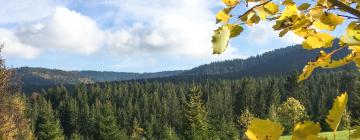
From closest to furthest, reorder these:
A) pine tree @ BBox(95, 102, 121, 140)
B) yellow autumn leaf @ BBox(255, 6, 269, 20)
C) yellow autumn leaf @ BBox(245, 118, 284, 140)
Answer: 1. yellow autumn leaf @ BBox(245, 118, 284, 140)
2. yellow autumn leaf @ BBox(255, 6, 269, 20)
3. pine tree @ BBox(95, 102, 121, 140)

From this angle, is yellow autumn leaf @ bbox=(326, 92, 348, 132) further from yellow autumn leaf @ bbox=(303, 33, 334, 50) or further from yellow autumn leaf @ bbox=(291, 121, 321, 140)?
yellow autumn leaf @ bbox=(303, 33, 334, 50)

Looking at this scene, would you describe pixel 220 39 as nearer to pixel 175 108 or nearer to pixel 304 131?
pixel 304 131

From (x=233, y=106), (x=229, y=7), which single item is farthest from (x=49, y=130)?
(x=233, y=106)

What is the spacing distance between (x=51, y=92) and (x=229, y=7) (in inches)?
5488

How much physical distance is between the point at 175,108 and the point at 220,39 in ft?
376

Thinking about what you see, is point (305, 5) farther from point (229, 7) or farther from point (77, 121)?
point (77, 121)

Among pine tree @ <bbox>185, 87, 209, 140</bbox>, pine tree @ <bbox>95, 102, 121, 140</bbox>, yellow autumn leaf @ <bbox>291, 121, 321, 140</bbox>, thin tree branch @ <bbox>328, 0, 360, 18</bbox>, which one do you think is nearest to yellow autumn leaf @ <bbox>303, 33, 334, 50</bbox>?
thin tree branch @ <bbox>328, 0, 360, 18</bbox>

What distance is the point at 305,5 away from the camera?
1.30 m

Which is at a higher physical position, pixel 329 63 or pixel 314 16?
pixel 314 16

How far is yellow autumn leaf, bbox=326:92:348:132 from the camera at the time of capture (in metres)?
0.97

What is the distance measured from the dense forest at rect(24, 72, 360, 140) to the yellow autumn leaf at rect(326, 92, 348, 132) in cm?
4094

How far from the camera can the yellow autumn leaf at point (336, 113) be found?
967mm

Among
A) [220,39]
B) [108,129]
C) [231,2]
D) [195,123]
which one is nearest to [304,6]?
[231,2]

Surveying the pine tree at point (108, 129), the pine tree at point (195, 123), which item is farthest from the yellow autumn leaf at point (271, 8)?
the pine tree at point (108, 129)
